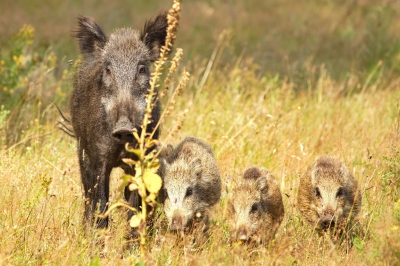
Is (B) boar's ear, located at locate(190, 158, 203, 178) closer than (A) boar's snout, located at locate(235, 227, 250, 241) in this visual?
No

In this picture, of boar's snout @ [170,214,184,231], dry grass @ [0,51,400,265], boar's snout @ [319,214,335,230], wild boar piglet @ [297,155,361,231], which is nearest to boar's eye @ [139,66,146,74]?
dry grass @ [0,51,400,265]

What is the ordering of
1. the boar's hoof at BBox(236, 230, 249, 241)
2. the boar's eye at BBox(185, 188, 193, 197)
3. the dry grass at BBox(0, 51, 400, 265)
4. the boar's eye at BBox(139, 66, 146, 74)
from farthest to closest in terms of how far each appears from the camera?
the boar's eye at BBox(185, 188, 193, 197) < the boar's eye at BBox(139, 66, 146, 74) < the boar's hoof at BBox(236, 230, 249, 241) < the dry grass at BBox(0, 51, 400, 265)

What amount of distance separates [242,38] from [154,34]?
1012 cm

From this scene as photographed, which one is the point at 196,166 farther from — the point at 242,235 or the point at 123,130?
the point at 123,130

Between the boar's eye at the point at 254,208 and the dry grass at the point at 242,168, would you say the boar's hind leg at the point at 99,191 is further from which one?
the boar's eye at the point at 254,208

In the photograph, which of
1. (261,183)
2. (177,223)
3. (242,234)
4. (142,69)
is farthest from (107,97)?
(242,234)

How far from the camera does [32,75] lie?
37.1 feet

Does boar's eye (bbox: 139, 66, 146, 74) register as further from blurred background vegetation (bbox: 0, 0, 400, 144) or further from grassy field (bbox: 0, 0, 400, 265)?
blurred background vegetation (bbox: 0, 0, 400, 144)

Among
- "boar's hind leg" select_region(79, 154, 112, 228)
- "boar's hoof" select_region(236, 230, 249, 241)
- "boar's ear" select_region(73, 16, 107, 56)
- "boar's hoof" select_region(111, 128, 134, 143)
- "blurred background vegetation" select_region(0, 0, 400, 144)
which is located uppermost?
"blurred background vegetation" select_region(0, 0, 400, 144)

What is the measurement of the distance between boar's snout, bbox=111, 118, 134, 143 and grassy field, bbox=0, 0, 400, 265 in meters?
0.34

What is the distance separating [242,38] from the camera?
1688 cm

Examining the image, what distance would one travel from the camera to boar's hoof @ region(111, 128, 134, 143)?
5.83 m

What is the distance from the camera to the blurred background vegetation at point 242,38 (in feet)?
34.4

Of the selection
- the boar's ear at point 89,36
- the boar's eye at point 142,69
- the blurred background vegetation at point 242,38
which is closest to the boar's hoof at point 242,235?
the boar's eye at point 142,69
